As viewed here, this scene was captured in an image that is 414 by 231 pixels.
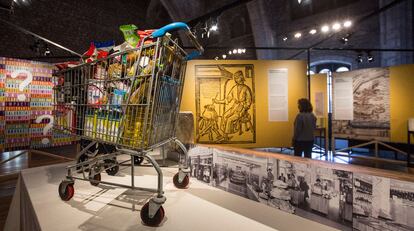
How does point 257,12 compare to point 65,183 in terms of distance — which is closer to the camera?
point 65,183

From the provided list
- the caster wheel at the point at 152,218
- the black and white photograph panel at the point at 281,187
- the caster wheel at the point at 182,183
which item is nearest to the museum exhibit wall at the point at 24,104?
the caster wheel at the point at 182,183

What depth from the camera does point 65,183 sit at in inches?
56.6

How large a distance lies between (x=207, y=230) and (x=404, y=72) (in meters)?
5.34

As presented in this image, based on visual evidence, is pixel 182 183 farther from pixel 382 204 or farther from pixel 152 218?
pixel 382 204

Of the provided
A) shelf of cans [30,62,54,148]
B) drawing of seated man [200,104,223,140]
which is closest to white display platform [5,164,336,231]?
drawing of seated man [200,104,223,140]

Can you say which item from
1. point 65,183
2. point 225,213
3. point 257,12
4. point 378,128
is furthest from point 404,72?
point 257,12

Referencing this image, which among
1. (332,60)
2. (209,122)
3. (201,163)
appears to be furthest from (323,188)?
(332,60)

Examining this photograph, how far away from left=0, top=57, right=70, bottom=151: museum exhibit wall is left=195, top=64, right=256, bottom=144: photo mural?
269 centimetres

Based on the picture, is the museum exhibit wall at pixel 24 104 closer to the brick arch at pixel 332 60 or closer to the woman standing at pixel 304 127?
the woman standing at pixel 304 127

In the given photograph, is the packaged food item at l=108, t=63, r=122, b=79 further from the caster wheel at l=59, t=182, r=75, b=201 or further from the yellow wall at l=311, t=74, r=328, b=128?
the yellow wall at l=311, t=74, r=328, b=128

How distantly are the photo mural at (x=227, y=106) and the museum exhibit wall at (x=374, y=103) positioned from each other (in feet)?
8.35

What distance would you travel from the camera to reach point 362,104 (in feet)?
16.3

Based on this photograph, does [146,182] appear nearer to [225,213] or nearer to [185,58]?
[225,213]

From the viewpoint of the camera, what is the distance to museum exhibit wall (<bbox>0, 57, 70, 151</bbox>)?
12.7 feet
